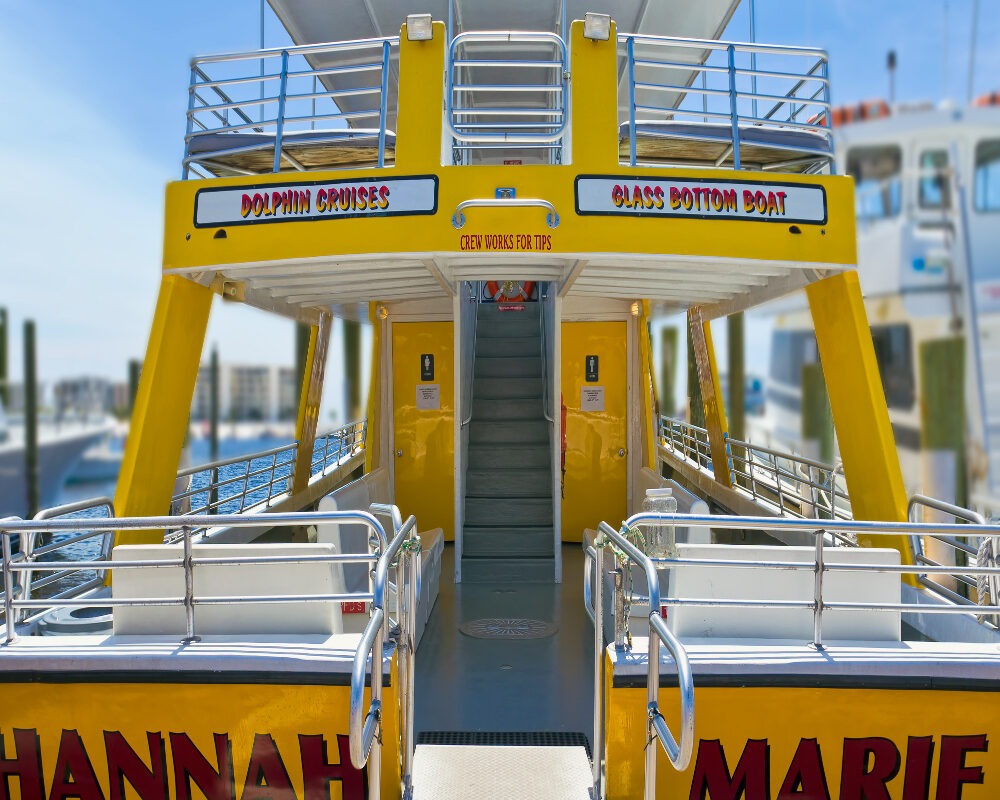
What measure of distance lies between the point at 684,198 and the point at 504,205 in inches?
48.6

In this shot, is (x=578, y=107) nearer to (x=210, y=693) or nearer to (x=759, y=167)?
(x=759, y=167)

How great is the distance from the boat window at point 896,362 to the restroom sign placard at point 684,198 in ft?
26.4

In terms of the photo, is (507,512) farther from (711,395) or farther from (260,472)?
(711,395)

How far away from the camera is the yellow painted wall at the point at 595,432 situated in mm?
8727

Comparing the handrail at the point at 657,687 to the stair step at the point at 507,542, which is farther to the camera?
the stair step at the point at 507,542

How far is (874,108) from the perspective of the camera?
1223cm

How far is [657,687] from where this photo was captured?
2.67 meters

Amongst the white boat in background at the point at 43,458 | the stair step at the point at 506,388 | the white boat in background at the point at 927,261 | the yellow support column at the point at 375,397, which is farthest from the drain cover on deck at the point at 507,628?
the white boat in background at the point at 43,458

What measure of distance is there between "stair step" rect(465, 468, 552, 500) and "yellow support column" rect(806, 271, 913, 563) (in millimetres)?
3529

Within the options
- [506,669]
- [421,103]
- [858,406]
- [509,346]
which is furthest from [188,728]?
[509,346]

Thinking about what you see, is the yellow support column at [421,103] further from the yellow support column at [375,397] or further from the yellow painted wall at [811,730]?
the yellow support column at [375,397]

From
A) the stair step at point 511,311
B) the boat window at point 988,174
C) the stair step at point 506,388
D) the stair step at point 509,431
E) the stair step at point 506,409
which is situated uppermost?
the boat window at point 988,174

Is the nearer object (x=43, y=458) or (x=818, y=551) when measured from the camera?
(x=818, y=551)

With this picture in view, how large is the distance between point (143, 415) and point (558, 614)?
357cm
